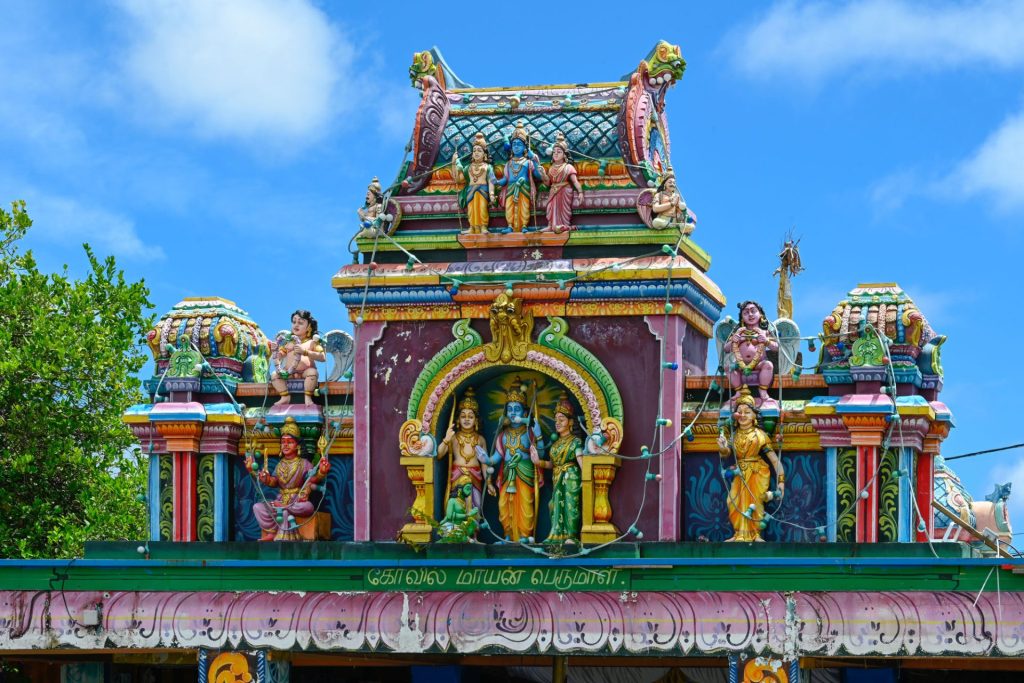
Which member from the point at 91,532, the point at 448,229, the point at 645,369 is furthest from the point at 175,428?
the point at 91,532

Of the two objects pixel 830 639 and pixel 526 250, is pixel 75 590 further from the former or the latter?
pixel 830 639

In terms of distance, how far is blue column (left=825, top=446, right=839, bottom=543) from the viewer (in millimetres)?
31109

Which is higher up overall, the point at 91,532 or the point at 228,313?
the point at 228,313

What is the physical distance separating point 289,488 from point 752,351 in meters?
6.87

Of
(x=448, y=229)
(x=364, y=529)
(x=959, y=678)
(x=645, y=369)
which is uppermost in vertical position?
(x=448, y=229)

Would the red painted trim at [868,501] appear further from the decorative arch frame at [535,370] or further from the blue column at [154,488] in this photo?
the blue column at [154,488]

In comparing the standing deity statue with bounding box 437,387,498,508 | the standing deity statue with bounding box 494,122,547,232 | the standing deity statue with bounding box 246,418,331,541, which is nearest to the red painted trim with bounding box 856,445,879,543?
the standing deity statue with bounding box 437,387,498,508

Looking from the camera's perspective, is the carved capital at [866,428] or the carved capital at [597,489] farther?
the carved capital at [597,489]

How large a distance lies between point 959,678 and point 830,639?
479 centimetres

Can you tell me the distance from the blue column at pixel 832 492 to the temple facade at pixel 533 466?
2.0 inches

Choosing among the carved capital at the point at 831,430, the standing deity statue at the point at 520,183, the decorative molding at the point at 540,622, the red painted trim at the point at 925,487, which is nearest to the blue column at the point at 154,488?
the decorative molding at the point at 540,622

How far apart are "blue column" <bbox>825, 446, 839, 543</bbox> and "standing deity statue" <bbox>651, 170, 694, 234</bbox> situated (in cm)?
371

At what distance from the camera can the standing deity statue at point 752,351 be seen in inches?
1245

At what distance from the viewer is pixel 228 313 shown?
34.2 metres
